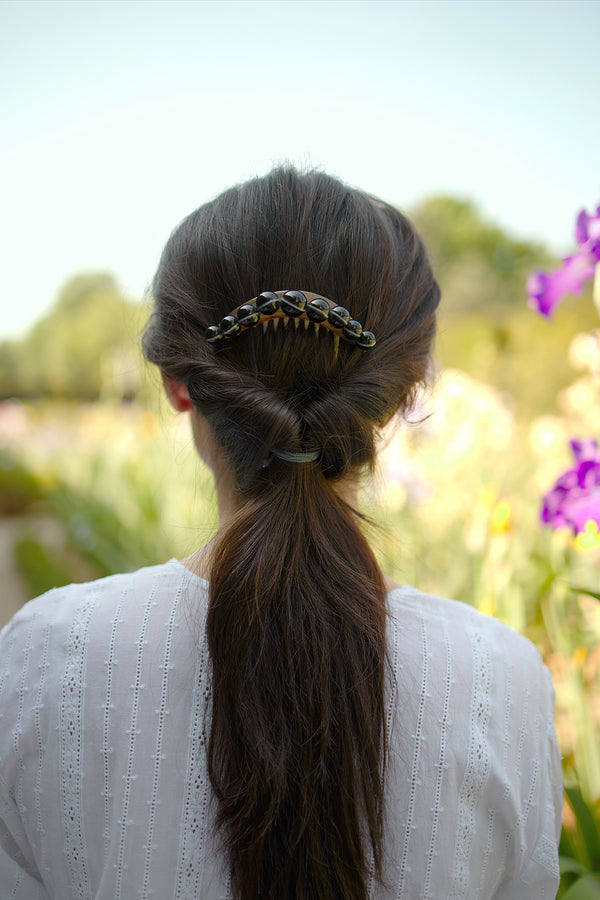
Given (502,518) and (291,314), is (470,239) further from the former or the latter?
(291,314)

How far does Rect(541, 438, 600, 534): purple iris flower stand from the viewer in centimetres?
A: 103

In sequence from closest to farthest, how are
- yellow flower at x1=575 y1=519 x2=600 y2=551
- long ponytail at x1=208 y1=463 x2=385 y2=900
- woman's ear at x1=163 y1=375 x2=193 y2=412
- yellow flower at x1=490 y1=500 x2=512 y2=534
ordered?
long ponytail at x1=208 y1=463 x2=385 y2=900 < woman's ear at x1=163 y1=375 x2=193 y2=412 < yellow flower at x1=575 y1=519 x2=600 y2=551 < yellow flower at x1=490 y1=500 x2=512 y2=534

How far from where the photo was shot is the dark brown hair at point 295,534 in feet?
2.31

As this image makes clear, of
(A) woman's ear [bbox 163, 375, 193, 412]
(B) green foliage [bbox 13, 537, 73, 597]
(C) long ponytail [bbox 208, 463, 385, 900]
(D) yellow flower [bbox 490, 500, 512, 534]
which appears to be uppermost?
(A) woman's ear [bbox 163, 375, 193, 412]

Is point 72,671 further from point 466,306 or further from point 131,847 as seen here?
point 466,306

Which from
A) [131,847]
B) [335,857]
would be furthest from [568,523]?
[131,847]

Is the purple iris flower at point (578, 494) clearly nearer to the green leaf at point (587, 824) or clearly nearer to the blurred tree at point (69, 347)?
the green leaf at point (587, 824)

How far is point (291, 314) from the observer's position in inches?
28.0

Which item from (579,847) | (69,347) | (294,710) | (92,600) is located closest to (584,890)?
(579,847)

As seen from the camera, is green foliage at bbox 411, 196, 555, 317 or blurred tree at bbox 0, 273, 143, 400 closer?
blurred tree at bbox 0, 273, 143, 400

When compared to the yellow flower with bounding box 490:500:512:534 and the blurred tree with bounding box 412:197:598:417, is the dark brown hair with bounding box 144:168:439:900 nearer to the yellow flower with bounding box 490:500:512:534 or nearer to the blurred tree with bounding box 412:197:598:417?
the blurred tree with bounding box 412:197:598:417

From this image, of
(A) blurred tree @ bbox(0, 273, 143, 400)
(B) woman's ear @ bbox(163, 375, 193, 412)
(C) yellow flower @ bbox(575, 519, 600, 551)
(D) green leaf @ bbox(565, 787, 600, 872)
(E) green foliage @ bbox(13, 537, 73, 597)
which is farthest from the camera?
(A) blurred tree @ bbox(0, 273, 143, 400)

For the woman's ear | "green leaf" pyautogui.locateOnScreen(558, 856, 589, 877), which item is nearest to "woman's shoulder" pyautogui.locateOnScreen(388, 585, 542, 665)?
the woman's ear

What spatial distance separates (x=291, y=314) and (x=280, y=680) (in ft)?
1.41
